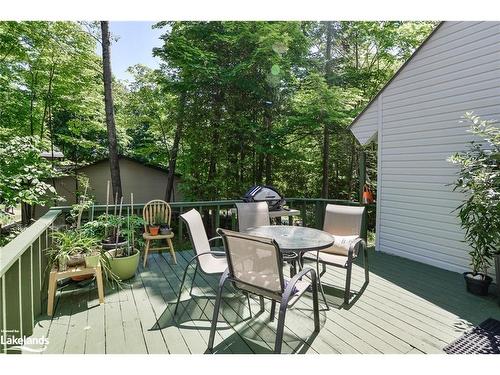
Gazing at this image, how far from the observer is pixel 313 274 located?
225 centimetres

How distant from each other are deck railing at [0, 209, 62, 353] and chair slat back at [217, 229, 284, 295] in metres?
1.32

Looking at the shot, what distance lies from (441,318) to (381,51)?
969 centimetres

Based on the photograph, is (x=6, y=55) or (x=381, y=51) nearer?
(x=6, y=55)

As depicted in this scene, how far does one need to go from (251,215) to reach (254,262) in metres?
1.71

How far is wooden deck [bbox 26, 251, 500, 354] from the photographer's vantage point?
2215mm

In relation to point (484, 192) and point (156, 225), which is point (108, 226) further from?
point (484, 192)

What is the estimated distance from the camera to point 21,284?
2229mm

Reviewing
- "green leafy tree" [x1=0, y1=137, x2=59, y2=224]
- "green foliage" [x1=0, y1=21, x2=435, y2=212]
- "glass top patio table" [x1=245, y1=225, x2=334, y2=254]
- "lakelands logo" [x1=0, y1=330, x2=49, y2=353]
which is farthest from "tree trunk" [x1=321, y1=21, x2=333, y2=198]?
"lakelands logo" [x1=0, y1=330, x2=49, y2=353]

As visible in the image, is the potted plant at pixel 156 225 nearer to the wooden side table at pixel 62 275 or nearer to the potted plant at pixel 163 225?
the potted plant at pixel 163 225

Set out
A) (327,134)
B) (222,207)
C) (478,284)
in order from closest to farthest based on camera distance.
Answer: (478,284)
(222,207)
(327,134)

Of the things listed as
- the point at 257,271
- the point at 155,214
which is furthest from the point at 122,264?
the point at 257,271
